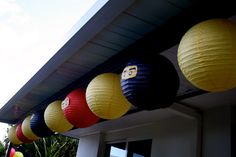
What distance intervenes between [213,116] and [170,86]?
2.19 meters

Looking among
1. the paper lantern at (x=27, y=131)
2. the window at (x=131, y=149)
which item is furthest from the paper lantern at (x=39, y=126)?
the window at (x=131, y=149)

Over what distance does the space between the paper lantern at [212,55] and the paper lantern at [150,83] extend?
0.32 meters

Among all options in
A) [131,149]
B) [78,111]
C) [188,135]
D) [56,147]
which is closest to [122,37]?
[78,111]

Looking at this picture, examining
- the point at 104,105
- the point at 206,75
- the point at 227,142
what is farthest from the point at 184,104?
the point at 206,75

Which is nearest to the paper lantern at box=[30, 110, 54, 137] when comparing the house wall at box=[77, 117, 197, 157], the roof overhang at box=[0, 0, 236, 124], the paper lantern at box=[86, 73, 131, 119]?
the roof overhang at box=[0, 0, 236, 124]

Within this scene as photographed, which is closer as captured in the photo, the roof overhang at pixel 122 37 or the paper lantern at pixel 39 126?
the roof overhang at pixel 122 37

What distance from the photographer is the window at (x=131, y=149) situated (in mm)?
5094

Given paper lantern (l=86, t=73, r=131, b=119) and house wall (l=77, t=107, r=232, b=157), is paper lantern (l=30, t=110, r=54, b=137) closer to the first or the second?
paper lantern (l=86, t=73, r=131, b=119)

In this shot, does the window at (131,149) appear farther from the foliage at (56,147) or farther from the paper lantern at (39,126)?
the foliage at (56,147)

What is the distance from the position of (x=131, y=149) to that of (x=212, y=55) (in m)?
4.09

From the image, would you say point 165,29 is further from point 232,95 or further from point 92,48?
point 232,95

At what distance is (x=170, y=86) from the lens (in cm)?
197

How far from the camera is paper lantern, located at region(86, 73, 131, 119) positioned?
93.7 inches

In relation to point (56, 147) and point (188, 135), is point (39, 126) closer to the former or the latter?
point (188, 135)
